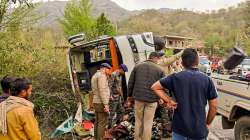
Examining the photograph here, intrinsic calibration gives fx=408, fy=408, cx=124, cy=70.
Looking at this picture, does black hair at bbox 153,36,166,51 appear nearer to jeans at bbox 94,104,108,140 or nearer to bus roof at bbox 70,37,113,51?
bus roof at bbox 70,37,113,51

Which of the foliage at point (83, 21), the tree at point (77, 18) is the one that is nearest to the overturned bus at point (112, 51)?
the foliage at point (83, 21)

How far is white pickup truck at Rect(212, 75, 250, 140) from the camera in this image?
6875 mm

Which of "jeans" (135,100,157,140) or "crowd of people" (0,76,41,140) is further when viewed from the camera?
"jeans" (135,100,157,140)

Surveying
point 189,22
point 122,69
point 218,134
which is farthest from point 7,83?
point 189,22

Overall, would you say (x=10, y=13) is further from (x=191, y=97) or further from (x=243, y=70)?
(x=243, y=70)

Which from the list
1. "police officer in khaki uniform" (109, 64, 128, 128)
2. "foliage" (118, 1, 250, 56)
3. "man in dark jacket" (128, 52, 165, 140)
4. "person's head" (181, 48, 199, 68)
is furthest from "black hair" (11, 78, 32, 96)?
"foliage" (118, 1, 250, 56)

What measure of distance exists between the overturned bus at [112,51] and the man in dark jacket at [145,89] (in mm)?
1348

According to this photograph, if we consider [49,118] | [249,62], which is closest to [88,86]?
[49,118]

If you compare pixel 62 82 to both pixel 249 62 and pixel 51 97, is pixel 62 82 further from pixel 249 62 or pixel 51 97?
pixel 249 62

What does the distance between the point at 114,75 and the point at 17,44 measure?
7.79 feet

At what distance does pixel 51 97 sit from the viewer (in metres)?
9.16

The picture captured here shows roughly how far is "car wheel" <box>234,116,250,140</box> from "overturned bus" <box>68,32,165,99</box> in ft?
7.54

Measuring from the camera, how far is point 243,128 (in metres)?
7.02

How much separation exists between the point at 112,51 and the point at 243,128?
3443 mm
